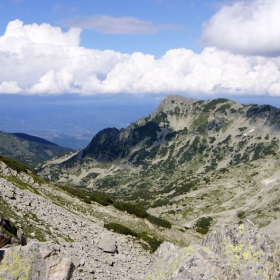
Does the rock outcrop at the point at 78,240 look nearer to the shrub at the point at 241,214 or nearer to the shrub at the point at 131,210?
the shrub at the point at 131,210

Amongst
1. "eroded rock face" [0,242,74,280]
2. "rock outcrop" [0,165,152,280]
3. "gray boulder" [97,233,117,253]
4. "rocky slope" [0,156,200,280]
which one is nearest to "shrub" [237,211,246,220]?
"rocky slope" [0,156,200,280]

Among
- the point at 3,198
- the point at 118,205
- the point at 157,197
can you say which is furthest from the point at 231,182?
the point at 3,198

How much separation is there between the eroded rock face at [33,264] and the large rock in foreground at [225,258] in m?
3.78

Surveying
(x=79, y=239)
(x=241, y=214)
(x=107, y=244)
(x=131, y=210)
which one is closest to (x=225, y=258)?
(x=107, y=244)

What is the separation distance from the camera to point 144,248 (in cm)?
3359

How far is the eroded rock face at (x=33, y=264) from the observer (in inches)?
465

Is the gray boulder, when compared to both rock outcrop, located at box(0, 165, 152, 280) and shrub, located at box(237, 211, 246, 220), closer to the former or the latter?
rock outcrop, located at box(0, 165, 152, 280)

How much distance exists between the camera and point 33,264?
12.0m

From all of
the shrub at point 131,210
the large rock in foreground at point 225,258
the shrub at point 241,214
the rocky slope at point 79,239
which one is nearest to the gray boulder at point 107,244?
the rocky slope at point 79,239

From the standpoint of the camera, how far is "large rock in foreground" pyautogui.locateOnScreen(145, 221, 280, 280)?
35.7ft

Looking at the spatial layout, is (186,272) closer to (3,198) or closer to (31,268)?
(31,268)

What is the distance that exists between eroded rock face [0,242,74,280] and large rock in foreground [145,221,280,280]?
149 inches

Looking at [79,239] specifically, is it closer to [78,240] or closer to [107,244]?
[78,240]

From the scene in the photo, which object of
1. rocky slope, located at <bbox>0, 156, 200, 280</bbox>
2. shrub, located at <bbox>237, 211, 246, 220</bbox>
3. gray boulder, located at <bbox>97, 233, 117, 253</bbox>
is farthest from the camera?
shrub, located at <bbox>237, 211, 246, 220</bbox>
